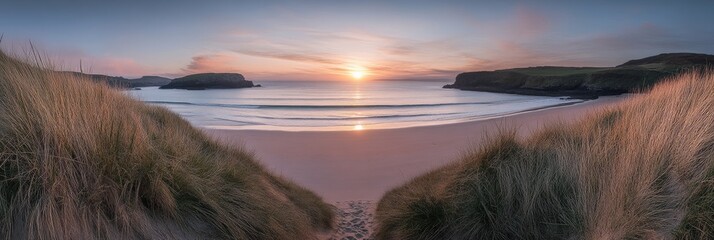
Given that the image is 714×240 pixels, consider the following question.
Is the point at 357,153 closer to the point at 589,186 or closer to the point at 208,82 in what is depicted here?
the point at 589,186

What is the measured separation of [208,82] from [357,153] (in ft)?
220

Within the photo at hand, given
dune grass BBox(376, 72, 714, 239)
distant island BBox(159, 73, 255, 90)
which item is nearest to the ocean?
dune grass BBox(376, 72, 714, 239)

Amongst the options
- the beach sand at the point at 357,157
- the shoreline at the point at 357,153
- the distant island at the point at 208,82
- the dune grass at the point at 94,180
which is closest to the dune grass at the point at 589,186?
the beach sand at the point at 357,157

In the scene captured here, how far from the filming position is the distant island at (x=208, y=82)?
70562 mm

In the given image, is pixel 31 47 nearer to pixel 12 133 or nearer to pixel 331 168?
pixel 12 133

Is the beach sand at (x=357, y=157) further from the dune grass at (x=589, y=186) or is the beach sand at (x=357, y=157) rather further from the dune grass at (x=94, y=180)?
the dune grass at (x=94, y=180)

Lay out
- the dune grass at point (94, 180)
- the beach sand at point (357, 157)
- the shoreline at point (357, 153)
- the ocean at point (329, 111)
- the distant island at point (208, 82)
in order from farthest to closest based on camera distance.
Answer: the distant island at point (208, 82), the ocean at point (329, 111), the shoreline at point (357, 153), the beach sand at point (357, 157), the dune grass at point (94, 180)

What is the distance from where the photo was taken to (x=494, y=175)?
17.8 ft

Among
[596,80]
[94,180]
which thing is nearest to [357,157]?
[94,180]

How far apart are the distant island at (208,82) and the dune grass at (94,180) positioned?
68682 mm

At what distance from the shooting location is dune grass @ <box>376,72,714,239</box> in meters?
3.60

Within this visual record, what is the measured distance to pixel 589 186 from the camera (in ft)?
13.9

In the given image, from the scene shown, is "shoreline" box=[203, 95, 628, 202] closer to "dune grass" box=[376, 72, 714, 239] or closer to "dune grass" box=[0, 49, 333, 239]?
"dune grass" box=[376, 72, 714, 239]

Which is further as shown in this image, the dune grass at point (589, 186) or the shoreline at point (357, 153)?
the shoreline at point (357, 153)
